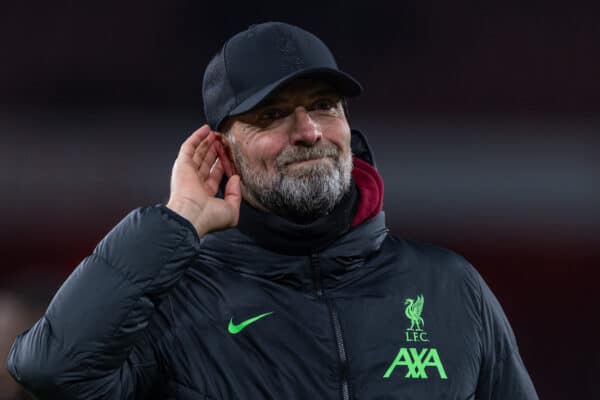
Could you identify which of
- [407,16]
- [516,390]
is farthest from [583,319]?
[516,390]

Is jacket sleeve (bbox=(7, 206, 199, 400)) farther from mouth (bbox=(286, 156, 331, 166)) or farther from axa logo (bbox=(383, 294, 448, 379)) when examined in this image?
axa logo (bbox=(383, 294, 448, 379))

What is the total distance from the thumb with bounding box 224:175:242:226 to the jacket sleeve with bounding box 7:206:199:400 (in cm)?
14

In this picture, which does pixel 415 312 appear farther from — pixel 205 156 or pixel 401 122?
pixel 401 122

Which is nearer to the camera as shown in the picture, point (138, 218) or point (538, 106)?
point (138, 218)

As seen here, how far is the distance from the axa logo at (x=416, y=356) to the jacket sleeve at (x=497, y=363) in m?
0.11

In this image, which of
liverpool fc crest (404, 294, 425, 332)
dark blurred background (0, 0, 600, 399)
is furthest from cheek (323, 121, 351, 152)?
dark blurred background (0, 0, 600, 399)

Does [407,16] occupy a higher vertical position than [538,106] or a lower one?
higher

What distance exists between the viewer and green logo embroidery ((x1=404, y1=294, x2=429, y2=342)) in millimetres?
1496

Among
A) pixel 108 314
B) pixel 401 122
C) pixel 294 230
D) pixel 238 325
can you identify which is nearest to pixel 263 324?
pixel 238 325

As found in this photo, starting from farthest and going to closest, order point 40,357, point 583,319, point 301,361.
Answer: point 583,319, point 301,361, point 40,357

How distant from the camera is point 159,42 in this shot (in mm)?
4363

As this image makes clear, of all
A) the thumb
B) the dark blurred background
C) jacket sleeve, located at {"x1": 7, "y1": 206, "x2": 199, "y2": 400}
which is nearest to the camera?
jacket sleeve, located at {"x1": 7, "y1": 206, "x2": 199, "y2": 400}

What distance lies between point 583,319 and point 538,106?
1039mm

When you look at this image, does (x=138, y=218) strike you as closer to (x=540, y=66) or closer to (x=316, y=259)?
(x=316, y=259)
